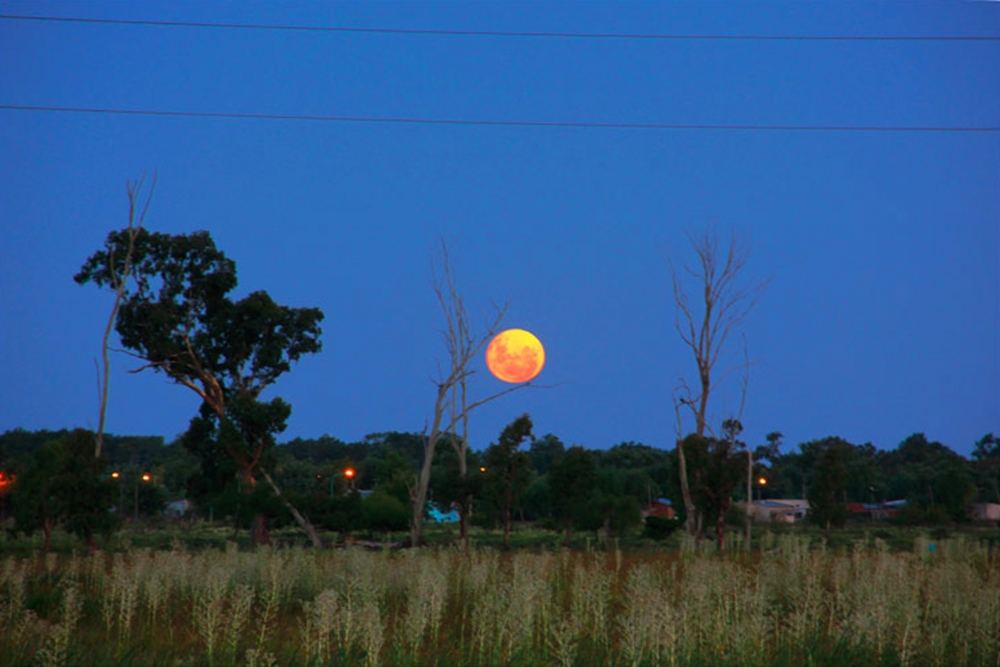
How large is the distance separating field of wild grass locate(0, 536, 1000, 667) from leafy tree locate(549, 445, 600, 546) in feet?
52.6

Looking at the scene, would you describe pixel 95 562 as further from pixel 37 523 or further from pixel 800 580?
pixel 37 523

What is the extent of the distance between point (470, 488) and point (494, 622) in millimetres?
18023

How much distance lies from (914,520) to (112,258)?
1558 inches

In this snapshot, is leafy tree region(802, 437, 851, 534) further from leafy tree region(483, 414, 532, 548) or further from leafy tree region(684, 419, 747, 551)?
leafy tree region(483, 414, 532, 548)

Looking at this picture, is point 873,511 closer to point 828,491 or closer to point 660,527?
point 828,491

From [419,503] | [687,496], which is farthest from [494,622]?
[419,503]

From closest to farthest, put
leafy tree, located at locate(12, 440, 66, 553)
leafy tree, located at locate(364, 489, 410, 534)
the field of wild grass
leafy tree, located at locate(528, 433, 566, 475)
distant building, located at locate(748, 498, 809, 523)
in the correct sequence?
the field of wild grass, leafy tree, located at locate(12, 440, 66, 553), leafy tree, located at locate(364, 489, 410, 534), distant building, located at locate(748, 498, 809, 523), leafy tree, located at locate(528, 433, 566, 475)

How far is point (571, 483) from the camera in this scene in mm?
27656

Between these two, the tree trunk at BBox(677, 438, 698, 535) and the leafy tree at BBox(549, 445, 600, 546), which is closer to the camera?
the tree trunk at BBox(677, 438, 698, 535)

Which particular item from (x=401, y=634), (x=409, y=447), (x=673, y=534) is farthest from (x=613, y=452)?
(x=401, y=634)

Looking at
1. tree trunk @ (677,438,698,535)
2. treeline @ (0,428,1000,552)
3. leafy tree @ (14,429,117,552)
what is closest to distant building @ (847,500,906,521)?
treeline @ (0,428,1000,552)

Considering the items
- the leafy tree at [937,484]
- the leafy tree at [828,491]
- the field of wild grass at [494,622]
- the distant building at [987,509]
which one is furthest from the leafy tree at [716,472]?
the distant building at [987,509]

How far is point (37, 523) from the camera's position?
72.1 feet

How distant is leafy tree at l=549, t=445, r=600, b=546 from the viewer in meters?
27.5
